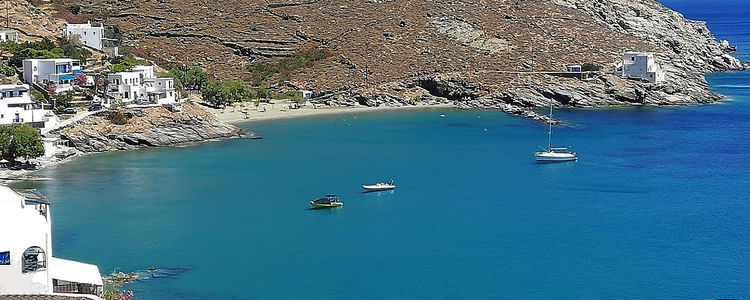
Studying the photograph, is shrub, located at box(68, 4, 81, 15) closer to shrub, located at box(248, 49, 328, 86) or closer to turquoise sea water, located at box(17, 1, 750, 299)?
shrub, located at box(248, 49, 328, 86)

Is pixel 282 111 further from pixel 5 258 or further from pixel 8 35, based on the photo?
pixel 5 258

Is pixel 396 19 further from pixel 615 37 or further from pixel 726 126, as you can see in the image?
pixel 726 126

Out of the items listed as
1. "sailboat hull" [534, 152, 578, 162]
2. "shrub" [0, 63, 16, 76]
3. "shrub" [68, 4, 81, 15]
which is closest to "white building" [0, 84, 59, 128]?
"shrub" [0, 63, 16, 76]

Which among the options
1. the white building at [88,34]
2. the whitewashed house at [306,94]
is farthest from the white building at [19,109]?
the whitewashed house at [306,94]

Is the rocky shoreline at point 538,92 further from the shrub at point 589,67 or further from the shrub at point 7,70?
the shrub at point 7,70

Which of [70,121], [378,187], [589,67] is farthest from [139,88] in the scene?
[589,67]

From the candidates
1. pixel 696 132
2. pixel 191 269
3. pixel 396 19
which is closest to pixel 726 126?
pixel 696 132
